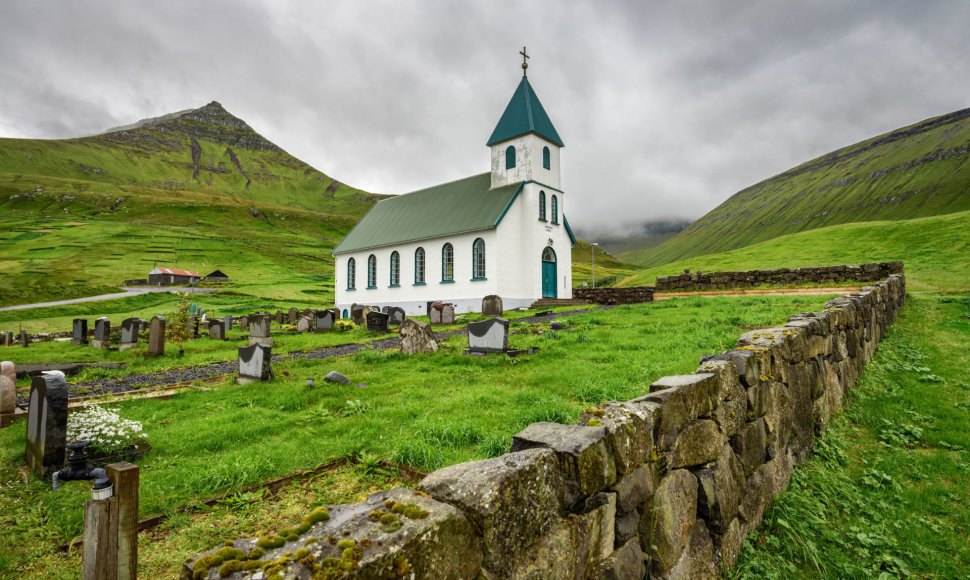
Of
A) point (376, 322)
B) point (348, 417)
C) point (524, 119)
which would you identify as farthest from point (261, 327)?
point (524, 119)

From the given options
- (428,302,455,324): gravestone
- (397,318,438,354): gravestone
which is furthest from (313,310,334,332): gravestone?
(397,318,438,354): gravestone

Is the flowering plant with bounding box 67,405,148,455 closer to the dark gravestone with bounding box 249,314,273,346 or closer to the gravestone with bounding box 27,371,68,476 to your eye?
the gravestone with bounding box 27,371,68,476

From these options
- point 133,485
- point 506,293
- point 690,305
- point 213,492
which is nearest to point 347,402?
point 213,492

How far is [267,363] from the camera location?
363 inches

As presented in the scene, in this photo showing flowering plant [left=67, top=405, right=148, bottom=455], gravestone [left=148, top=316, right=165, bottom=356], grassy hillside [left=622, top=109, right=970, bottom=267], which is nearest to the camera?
flowering plant [left=67, top=405, right=148, bottom=455]

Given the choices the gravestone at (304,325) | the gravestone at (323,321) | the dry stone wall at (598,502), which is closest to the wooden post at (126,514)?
the dry stone wall at (598,502)

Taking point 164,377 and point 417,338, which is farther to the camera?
point 417,338

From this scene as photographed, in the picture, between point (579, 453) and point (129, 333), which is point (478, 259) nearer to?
point (129, 333)

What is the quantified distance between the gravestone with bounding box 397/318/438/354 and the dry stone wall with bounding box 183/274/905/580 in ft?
26.5

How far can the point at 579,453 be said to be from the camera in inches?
91.5

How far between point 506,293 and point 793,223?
199 m

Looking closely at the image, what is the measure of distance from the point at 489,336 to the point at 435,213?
24.6 m

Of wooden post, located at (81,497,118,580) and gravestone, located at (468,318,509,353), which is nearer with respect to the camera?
wooden post, located at (81,497,118,580)

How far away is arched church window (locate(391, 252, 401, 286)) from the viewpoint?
34800mm
